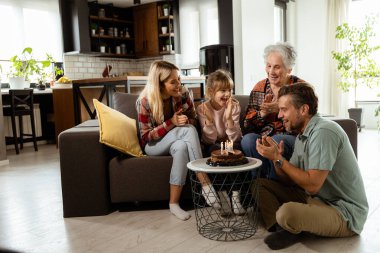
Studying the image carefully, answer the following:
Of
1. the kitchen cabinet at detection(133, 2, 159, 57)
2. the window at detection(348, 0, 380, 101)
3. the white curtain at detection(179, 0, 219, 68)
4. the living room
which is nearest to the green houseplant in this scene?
the living room

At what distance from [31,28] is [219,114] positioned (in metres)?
5.18

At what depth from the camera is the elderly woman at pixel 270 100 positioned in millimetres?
2420

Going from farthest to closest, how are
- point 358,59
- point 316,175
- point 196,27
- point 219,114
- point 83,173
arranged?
1. point 196,27
2. point 358,59
3. point 219,114
4. point 83,173
5. point 316,175

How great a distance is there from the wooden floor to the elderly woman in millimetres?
618

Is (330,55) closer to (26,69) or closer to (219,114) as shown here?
(219,114)

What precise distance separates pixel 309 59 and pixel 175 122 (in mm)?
5683

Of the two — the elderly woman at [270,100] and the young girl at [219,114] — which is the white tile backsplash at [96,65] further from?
the elderly woman at [270,100]

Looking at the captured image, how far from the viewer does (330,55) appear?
23.3 feet

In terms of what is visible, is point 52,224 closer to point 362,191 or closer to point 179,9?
point 362,191

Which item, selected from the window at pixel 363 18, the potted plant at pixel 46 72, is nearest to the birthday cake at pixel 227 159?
the potted plant at pixel 46 72

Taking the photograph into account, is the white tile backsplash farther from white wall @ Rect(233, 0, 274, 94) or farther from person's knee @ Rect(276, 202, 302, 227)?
person's knee @ Rect(276, 202, 302, 227)

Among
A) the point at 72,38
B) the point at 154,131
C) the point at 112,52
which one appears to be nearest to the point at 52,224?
the point at 154,131

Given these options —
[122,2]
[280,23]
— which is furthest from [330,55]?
[122,2]

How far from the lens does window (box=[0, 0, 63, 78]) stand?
6.23m
